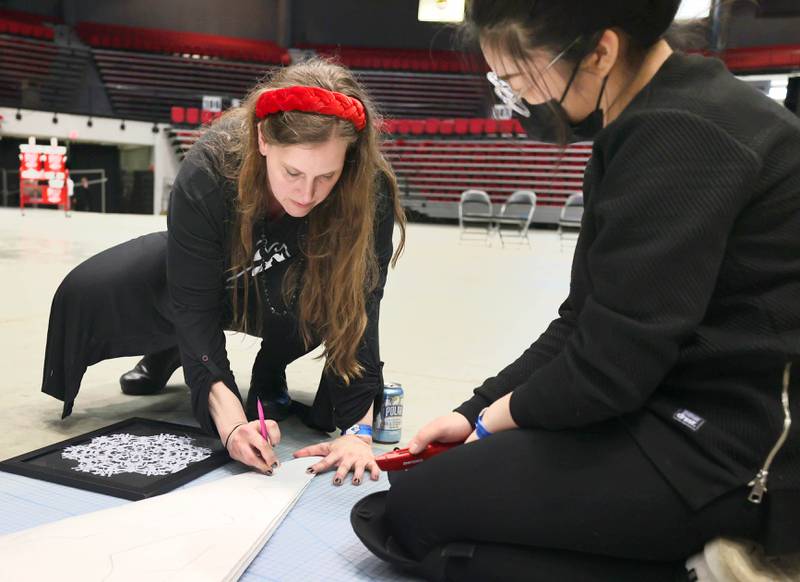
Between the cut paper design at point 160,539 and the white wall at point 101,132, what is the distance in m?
14.2

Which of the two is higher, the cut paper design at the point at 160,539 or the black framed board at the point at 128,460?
the cut paper design at the point at 160,539

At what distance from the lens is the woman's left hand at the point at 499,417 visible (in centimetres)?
103

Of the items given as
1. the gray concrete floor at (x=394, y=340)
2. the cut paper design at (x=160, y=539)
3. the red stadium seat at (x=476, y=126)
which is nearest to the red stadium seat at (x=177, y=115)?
the red stadium seat at (x=476, y=126)

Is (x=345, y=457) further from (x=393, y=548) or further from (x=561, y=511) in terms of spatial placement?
(x=561, y=511)

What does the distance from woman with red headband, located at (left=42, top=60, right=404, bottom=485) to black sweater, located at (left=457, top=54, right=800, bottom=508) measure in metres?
0.69

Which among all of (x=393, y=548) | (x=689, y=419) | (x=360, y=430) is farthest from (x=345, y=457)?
(x=689, y=419)

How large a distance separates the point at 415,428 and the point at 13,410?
0.99m

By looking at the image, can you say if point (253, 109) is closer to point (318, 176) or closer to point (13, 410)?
point (318, 176)

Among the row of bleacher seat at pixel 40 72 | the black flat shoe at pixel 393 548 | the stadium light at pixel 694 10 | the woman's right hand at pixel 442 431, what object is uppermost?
the row of bleacher seat at pixel 40 72

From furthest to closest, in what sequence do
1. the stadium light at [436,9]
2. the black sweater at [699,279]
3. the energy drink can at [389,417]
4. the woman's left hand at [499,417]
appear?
the stadium light at [436,9]
the energy drink can at [389,417]
the woman's left hand at [499,417]
the black sweater at [699,279]

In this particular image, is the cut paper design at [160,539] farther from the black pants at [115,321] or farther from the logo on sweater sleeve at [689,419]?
the logo on sweater sleeve at [689,419]

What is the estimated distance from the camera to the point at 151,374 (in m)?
2.05

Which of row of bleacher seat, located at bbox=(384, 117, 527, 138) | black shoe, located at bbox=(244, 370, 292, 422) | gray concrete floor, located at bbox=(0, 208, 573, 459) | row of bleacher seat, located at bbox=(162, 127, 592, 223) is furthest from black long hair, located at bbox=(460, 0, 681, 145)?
row of bleacher seat, located at bbox=(384, 117, 527, 138)

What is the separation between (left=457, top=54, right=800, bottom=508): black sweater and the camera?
0.82m
